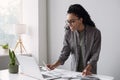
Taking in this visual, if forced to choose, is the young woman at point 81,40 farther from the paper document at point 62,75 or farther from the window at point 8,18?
the window at point 8,18

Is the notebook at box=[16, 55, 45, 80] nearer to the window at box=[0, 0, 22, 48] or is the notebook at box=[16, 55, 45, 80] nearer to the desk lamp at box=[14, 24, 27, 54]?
the desk lamp at box=[14, 24, 27, 54]

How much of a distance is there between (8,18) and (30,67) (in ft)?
9.17

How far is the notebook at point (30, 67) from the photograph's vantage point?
194 cm

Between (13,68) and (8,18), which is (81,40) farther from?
(8,18)

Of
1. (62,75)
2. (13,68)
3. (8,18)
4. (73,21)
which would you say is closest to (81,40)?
(73,21)

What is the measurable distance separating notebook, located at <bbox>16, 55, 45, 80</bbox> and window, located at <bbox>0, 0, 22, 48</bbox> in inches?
93.9

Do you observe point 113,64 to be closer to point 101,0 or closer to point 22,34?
point 101,0

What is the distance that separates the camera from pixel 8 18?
4.57m

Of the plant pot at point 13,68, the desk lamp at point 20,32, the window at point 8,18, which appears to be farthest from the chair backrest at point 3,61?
the plant pot at point 13,68

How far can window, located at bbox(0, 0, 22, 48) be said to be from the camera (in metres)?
4.47

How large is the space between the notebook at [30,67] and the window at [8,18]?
2.39 m

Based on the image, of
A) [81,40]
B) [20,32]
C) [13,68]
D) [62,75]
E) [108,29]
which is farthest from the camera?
[20,32]

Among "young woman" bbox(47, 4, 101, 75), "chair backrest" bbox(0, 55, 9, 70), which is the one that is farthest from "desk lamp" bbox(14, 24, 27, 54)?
"young woman" bbox(47, 4, 101, 75)

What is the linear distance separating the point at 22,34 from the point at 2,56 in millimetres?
849
